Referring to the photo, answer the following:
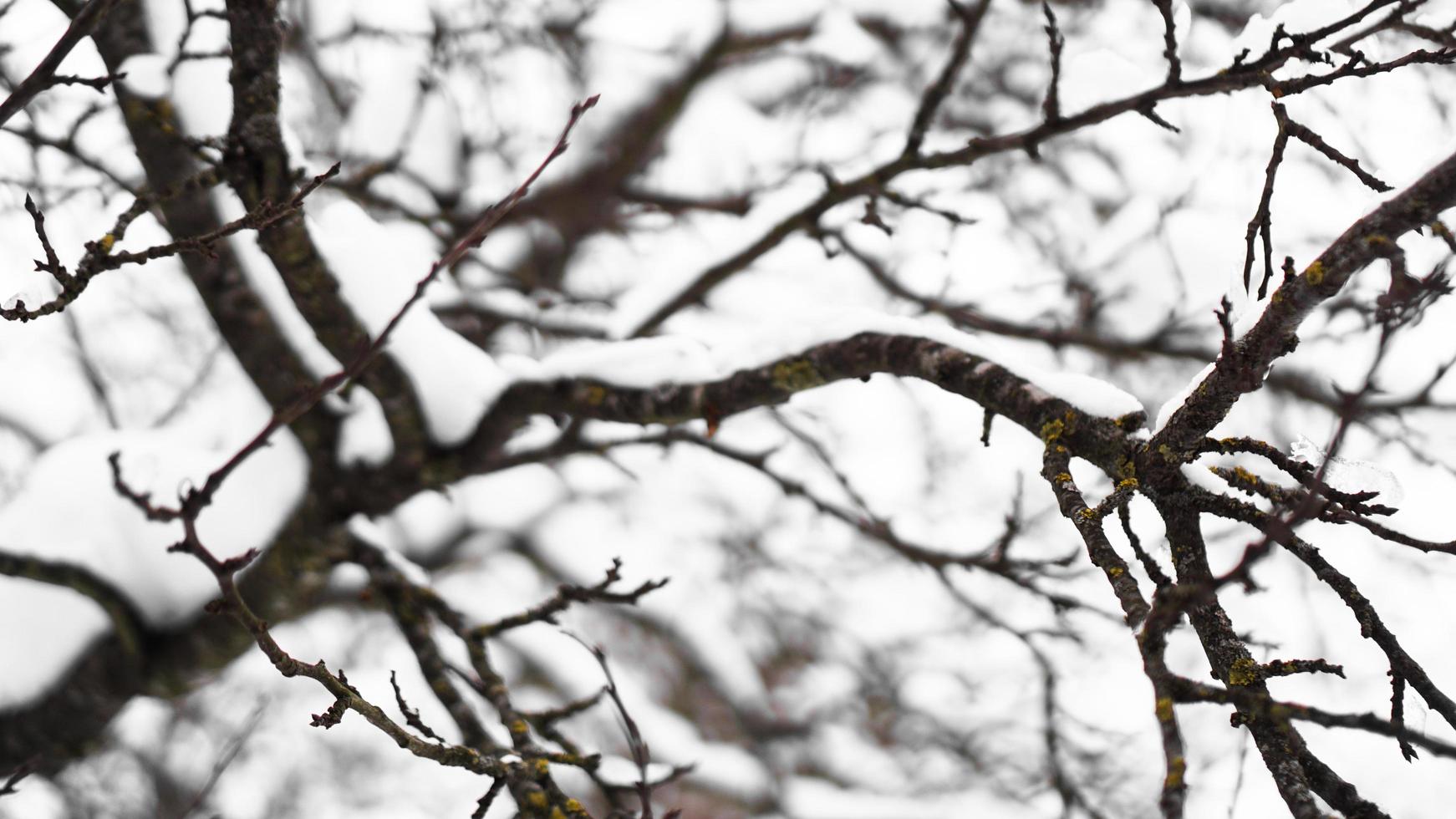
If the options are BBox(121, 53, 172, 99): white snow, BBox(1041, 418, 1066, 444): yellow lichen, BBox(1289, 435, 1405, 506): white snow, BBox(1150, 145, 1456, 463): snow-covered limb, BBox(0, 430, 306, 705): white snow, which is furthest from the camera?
BBox(0, 430, 306, 705): white snow

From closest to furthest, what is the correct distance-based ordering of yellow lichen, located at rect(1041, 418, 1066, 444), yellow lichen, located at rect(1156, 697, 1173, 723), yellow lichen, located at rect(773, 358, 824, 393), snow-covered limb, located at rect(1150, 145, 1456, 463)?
1. yellow lichen, located at rect(1156, 697, 1173, 723)
2. snow-covered limb, located at rect(1150, 145, 1456, 463)
3. yellow lichen, located at rect(1041, 418, 1066, 444)
4. yellow lichen, located at rect(773, 358, 824, 393)

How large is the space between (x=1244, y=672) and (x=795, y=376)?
3.68ft

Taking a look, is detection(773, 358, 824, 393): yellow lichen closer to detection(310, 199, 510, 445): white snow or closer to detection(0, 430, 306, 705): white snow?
detection(310, 199, 510, 445): white snow

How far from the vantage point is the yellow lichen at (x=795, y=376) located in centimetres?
193

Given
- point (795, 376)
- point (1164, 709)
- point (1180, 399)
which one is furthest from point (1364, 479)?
point (795, 376)

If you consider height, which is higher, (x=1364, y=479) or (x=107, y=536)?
(x=1364, y=479)

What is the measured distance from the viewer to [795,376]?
1.95 m

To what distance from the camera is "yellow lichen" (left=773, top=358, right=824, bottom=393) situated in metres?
1.93

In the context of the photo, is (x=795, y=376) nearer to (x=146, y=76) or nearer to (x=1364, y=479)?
(x=1364, y=479)

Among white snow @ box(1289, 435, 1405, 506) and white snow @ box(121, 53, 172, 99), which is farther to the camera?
white snow @ box(121, 53, 172, 99)

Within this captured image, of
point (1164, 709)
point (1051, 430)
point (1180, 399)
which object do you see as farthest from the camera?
point (1051, 430)

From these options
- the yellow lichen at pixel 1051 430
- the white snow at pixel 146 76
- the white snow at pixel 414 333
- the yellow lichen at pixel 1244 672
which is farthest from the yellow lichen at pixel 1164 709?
the white snow at pixel 146 76

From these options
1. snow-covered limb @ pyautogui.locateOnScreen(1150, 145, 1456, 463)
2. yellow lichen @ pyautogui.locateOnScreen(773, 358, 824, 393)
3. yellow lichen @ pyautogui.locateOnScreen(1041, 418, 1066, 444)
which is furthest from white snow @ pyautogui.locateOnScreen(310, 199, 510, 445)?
snow-covered limb @ pyautogui.locateOnScreen(1150, 145, 1456, 463)

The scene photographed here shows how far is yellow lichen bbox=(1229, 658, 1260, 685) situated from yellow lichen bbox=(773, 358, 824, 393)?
3.47ft
